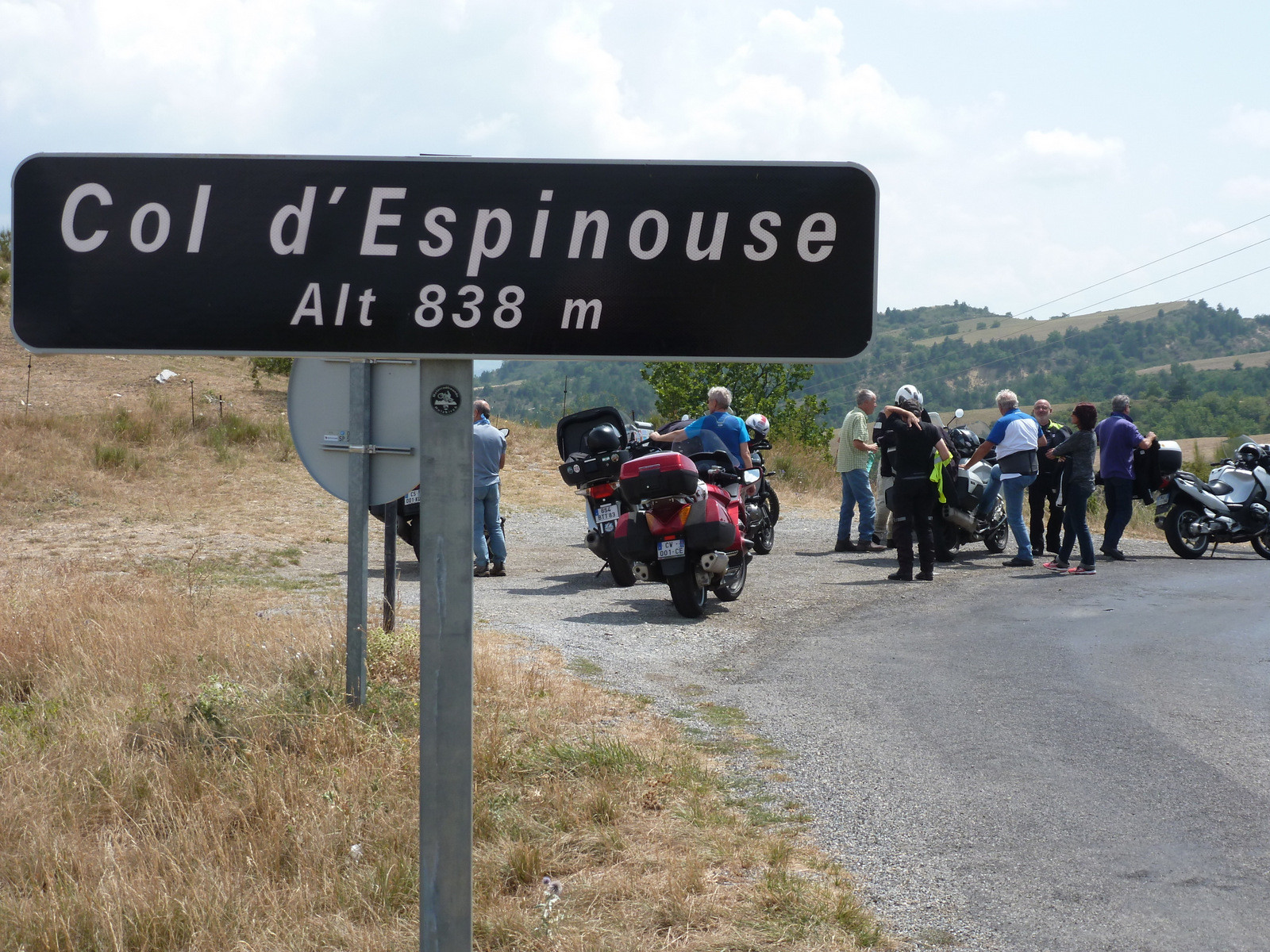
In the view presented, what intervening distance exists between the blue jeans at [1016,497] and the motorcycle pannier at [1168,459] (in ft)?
6.55

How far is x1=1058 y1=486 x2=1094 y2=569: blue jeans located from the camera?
12141 millimetres

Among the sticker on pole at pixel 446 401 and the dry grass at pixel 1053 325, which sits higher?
the dry grass at pixel 1053 325

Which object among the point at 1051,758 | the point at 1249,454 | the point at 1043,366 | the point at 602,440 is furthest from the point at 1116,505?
the point at 1043,366

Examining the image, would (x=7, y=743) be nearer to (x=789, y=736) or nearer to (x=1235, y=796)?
(x=789, y=736)

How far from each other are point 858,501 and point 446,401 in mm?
12806

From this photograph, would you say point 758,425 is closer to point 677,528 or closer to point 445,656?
point 677,528

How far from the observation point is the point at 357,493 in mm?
5176

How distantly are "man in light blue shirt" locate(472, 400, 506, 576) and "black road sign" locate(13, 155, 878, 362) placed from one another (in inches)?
346

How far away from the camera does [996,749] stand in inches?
209

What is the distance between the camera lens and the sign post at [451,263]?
2.03m

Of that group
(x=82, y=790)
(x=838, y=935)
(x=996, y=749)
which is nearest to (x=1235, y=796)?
(x=996, y=749)

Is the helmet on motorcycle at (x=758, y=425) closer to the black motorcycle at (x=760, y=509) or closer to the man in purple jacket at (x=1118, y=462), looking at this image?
the black motorcycle at (x=760, y=509)

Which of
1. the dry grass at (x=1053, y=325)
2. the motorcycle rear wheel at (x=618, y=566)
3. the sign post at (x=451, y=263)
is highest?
the dry grass at (x=1053, y=325)

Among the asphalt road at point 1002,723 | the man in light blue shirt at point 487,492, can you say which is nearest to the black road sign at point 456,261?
the asphalt road at point 1002,723
